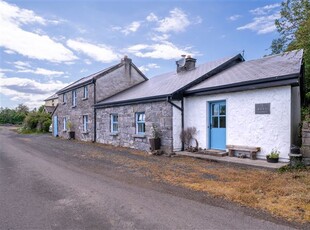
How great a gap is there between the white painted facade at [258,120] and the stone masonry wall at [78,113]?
1119 centimetres

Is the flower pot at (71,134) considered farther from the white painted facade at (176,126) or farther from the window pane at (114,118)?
the white painted facade at (176,126)

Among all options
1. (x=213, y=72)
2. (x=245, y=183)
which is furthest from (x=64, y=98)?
(x=245, y=183)

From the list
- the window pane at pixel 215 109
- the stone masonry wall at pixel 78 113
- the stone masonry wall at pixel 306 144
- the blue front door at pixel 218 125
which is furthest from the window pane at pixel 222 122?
the stone masonry wall at pixel 78 113

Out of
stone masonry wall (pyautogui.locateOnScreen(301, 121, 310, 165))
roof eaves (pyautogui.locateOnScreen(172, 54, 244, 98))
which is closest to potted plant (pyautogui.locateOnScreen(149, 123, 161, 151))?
roof eaves (pyautogui.locateOnScreen(172, 54, 244, 98))

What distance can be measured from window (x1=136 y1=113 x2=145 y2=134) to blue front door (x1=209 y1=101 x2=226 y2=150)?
4408mm

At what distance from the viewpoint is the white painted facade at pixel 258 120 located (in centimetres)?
831

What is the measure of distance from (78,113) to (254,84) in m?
16.5

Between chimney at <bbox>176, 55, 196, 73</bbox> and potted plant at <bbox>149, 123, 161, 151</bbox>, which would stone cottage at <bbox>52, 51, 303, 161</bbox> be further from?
potted plant at <bbox>149, 123, 161, 151</bbox>

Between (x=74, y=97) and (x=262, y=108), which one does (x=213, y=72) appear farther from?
(x=74, y=97)

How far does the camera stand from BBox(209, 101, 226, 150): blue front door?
10.4 meters

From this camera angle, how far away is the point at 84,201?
4996 millimetres

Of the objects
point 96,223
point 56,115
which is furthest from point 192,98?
point 56,115

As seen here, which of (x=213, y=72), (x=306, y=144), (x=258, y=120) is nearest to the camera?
(x=306, y=144)

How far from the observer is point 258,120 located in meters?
9.02
